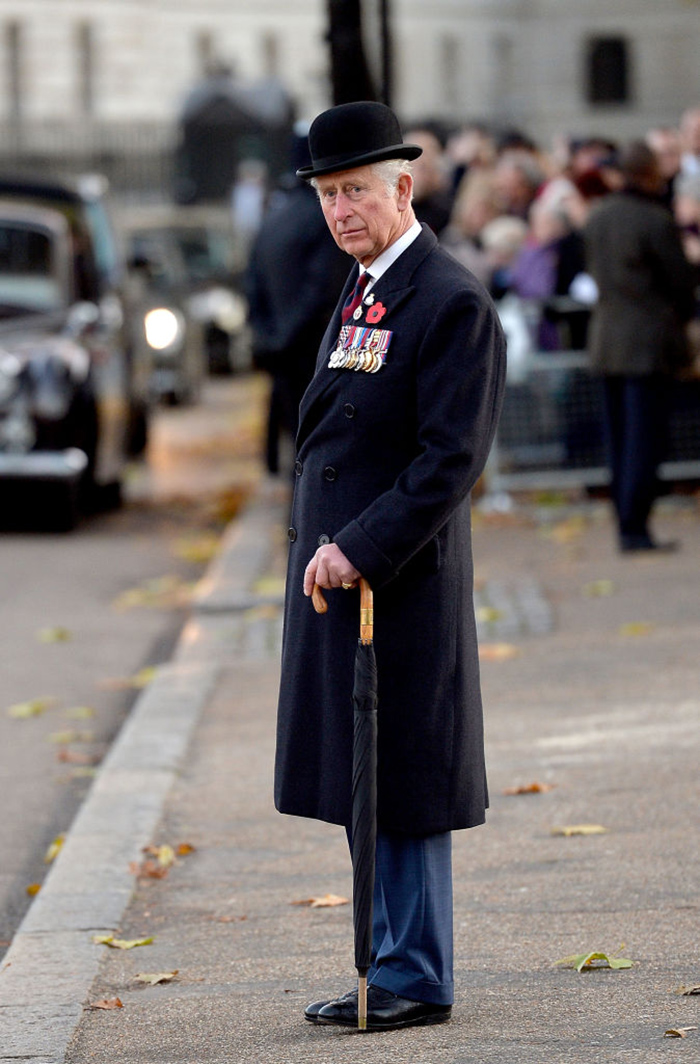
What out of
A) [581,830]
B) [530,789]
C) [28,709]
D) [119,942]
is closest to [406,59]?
[28,709]

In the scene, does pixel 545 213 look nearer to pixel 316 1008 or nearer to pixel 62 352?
pixel 62 352

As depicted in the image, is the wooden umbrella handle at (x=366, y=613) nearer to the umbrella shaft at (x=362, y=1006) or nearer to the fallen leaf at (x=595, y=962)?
the umbrella shaft at (x=362, y=1006)

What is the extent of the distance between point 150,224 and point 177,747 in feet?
64.8

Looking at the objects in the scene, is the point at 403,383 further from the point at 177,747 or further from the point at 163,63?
the point at 163,63

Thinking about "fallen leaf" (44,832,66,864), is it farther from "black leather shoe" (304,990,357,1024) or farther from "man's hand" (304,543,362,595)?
"man's hand" (304,543,362,595)

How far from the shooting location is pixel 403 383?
13.8ft

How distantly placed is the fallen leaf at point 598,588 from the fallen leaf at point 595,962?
5.08m

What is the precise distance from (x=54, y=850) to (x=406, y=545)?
96.1 inches

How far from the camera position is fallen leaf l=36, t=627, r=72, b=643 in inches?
384

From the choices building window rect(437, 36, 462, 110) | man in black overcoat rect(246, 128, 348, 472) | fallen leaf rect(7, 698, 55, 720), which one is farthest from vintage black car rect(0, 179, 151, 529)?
building window rect(437, 36, 462, 110)

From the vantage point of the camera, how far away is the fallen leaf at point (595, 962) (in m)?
4.66

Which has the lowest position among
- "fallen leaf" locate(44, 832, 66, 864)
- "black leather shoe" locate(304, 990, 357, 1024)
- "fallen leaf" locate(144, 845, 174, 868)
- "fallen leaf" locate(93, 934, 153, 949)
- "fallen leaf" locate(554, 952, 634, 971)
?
"fallen leaf" locate(44, 832, 66, 864)

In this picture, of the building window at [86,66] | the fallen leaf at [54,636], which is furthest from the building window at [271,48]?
the fallen leaf at [54,636]

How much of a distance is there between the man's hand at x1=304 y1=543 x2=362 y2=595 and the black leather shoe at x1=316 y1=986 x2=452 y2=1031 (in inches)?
34.2
